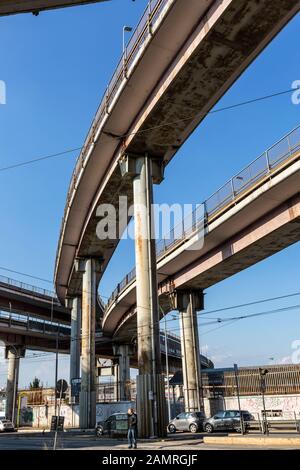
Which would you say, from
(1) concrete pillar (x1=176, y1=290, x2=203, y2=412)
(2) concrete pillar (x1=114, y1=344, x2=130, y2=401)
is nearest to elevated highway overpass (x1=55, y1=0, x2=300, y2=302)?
(1) concrete pillar (x1=176, y1=290, x2=203, y2=412)

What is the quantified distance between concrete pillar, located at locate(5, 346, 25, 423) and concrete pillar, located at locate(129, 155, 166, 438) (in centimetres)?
4409

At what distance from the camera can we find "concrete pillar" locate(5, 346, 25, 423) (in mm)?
64688

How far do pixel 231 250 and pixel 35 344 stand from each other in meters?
45.3

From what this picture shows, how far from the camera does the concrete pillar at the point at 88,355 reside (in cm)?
4094

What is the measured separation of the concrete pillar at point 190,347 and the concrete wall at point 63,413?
20.8 feet

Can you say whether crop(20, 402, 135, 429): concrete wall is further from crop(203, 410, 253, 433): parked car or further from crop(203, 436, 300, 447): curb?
crop(203, 436, 300, 447): curb

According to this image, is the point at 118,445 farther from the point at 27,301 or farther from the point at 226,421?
the point at 27,301

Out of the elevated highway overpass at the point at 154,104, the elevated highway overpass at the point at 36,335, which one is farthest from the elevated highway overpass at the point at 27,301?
the elevated highway overpass at the point at 154,104

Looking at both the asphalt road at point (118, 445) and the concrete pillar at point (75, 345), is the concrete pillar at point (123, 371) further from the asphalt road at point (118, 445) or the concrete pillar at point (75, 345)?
the asphalt road at point (118, 445)

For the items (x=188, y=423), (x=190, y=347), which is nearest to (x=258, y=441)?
(x=188, y=423)

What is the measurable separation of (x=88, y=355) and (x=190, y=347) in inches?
368

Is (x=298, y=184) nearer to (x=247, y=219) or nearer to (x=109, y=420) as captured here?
(x=247, y=219)

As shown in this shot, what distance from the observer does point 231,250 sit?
110 ft
